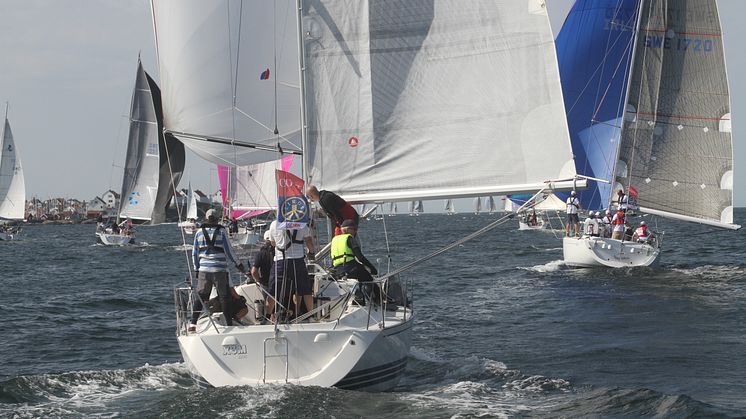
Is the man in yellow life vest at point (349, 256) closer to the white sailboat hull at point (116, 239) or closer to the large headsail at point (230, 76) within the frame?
the large headsail at point (230, 76)

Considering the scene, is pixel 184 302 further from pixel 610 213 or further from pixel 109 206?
pixel 109 206

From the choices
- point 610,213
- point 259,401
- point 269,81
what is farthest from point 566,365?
point 610,213

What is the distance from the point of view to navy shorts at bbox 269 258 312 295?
1054cm

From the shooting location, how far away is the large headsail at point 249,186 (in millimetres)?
41875

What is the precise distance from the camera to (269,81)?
1341cm

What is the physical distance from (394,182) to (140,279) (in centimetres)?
1886

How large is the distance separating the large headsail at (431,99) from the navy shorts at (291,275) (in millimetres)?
1476

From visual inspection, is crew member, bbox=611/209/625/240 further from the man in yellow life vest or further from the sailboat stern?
the sailboat stern

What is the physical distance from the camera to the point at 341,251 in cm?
1124

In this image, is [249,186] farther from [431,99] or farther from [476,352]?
[431,99]

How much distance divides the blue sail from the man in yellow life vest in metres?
23.1

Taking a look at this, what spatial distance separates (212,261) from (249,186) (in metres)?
35.7

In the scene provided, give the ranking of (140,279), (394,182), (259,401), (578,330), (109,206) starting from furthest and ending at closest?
(109,206) → (140,279) → (578,330) → (394,182) → (259,401)

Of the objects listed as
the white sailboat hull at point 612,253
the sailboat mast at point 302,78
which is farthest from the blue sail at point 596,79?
the sailboat mast at point 302,78
